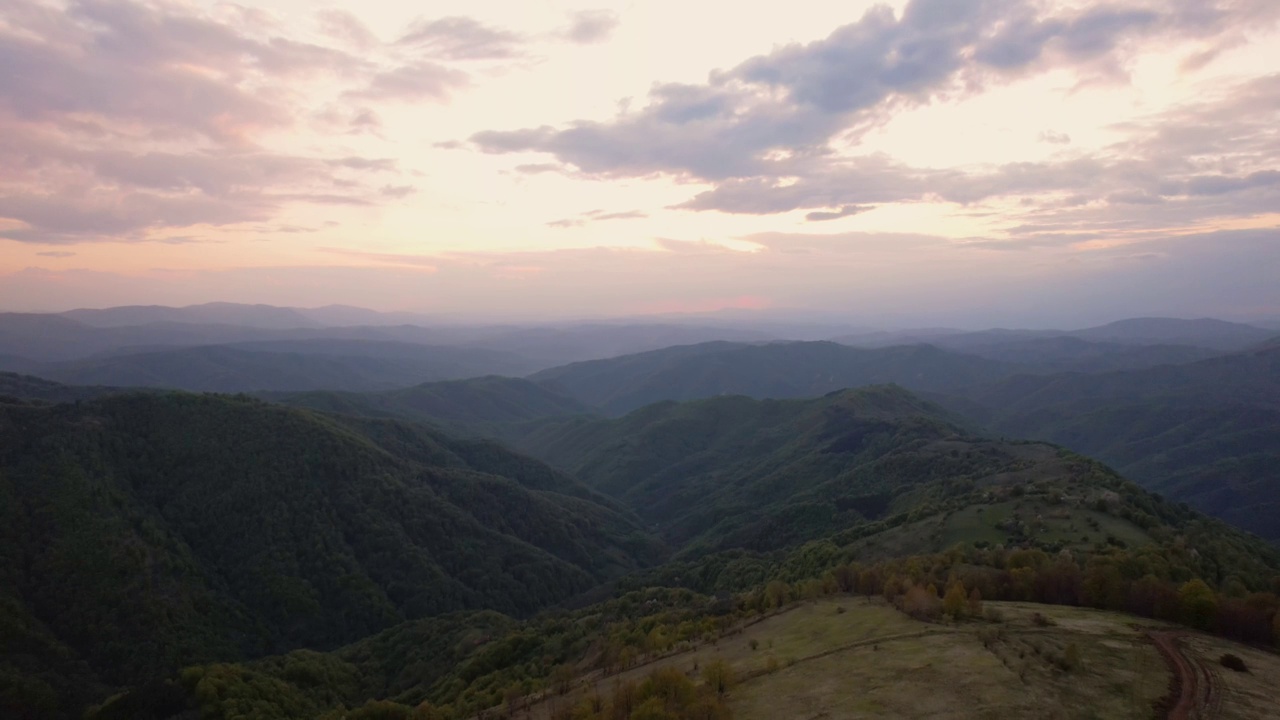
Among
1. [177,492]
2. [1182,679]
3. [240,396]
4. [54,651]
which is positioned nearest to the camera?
[1182,679]

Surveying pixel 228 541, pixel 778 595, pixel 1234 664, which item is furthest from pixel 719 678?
pixel 228 541

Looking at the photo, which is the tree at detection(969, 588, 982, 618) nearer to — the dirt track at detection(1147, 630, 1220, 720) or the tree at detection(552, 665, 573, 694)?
the dirt track at detection(1147, 630, 1220, 720)

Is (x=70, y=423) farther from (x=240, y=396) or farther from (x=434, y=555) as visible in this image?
(x=434, y=555)

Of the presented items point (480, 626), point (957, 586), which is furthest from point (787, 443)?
point (957, 586)

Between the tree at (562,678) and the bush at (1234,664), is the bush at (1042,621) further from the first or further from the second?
the tree at (562,678)

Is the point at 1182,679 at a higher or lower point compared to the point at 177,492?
higher

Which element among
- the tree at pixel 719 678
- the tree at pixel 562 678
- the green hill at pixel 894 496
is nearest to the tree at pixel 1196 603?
the green hill at pixel 894 496
